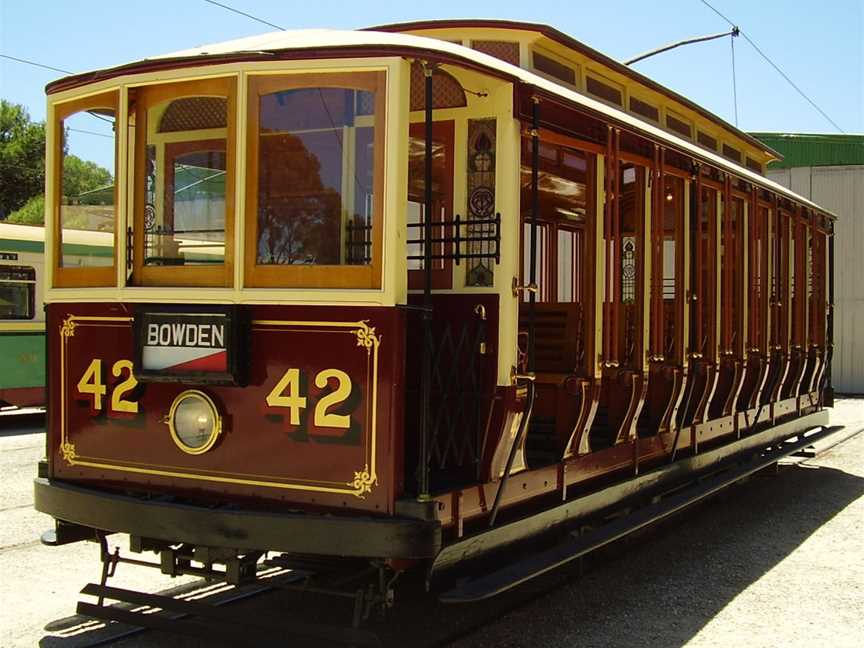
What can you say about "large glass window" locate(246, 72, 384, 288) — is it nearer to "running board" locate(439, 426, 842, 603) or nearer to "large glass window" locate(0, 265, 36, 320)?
"running board" locate(439, 426, 842, 603)

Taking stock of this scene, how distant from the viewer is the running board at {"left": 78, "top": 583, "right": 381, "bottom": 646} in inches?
159

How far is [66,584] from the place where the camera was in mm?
5973

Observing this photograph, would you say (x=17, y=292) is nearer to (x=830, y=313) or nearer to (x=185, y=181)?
(x=185, y=181)

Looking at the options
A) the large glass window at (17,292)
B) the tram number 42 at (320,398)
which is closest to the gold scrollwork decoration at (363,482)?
the tram number 42 at (320,398)

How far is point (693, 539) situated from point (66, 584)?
438cm

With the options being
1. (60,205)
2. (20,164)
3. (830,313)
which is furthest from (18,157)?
(60,205)

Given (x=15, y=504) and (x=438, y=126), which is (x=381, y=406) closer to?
(x=438, y=126)

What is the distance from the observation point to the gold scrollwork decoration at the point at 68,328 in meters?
4.95

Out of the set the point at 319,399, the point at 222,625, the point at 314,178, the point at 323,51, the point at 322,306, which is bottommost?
the point at 222,625

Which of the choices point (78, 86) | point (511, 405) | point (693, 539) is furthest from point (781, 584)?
point (78, 86)

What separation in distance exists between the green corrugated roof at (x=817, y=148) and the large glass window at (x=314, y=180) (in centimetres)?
2176

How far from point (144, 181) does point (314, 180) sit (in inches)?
35.5

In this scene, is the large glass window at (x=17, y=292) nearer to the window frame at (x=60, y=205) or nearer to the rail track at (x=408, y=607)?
the rail track at (x=408, y=607)

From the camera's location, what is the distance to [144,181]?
4734 mm
